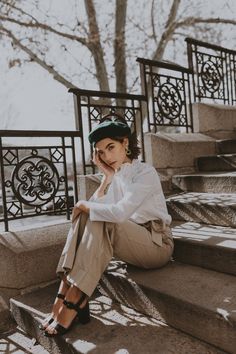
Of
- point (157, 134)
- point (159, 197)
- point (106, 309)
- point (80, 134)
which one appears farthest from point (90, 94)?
point (106, 309)

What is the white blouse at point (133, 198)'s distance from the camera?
2.38 m

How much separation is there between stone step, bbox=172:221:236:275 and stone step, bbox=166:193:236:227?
120 millimetres

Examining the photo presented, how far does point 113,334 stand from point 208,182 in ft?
8.27

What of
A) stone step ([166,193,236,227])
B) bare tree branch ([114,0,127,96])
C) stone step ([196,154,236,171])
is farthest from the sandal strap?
bare tree branch ([114,0,127,96])

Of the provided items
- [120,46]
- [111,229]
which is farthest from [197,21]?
[111,229]

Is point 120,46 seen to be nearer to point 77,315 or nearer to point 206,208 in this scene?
point 206,208

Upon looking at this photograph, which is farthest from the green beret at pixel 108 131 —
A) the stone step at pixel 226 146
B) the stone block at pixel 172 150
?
the stone step at pixel 226 146

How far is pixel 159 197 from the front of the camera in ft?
9.04

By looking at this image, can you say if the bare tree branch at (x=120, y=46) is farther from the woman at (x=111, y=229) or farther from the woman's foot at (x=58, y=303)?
the woman's foot at (x=58, y=303)

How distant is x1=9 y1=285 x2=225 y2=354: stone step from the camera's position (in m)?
2.10

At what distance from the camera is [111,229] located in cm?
246

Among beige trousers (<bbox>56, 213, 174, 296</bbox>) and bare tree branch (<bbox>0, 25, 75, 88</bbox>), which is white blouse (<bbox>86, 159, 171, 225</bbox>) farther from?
bare tree branch (<bbox>0, 25, 75, 88</bbox>)

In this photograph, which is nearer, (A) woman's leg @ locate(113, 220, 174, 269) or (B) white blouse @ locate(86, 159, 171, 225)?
(B) white blouse @ locate(86, 159, 171, 225)

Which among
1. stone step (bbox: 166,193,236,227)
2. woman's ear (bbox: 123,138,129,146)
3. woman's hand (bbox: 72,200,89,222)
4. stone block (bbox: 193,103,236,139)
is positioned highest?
stone block (bbox: 193,103,236,139)
